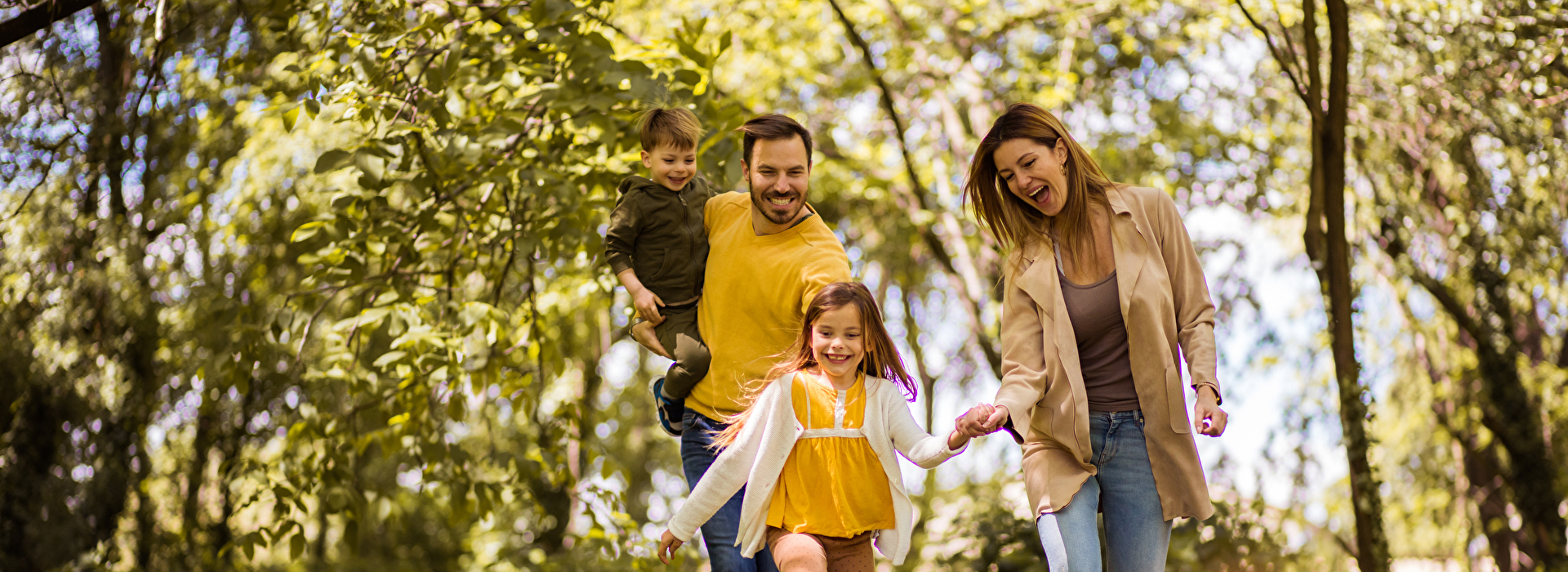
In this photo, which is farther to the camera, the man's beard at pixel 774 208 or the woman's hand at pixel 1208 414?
the man's beard at pixel 774 208

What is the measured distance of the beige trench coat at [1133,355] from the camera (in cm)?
229

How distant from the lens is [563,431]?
4.19 meters

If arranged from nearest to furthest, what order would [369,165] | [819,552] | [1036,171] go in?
[819,552], [1036,171], [369,165]

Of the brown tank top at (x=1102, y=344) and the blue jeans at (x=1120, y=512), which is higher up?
the brown tank top at (x=1102, y=344)

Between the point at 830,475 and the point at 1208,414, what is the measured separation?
0.82 metres

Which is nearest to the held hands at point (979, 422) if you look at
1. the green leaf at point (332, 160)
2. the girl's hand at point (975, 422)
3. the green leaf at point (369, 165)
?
the girl's hand at point (975, 422)

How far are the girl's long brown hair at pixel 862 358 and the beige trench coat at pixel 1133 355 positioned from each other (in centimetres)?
27

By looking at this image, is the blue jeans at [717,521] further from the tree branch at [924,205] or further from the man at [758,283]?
the tree branch at [924,205]

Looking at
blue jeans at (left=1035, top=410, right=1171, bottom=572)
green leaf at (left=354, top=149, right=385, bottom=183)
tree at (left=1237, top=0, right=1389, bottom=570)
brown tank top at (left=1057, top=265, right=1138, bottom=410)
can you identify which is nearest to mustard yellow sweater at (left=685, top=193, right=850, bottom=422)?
brown tank top at (left=1057, top=265, right=1138, bottom=410)

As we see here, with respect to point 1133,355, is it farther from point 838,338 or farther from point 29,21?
point 29,21

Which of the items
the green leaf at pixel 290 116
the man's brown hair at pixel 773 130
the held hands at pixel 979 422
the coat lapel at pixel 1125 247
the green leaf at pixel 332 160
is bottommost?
the held hands at pixel 979 422

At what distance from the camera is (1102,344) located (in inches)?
93.9

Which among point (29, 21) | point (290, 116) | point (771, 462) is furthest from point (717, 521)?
point (29, 21)

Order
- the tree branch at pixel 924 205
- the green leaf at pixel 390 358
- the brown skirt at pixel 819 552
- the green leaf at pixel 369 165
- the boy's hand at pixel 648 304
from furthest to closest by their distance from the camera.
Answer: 1. the tree branch at pixel 924 205
2. the green leaf at pixel 390 358
3. the green leaf at pixel 369 165
4. the boy's hand at pixel 648 304
5. the brown skirt at pixel 819 552
